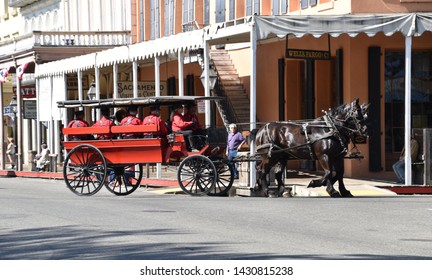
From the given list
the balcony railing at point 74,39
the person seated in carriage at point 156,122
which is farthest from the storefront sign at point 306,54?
the balcony railing at point 74,39

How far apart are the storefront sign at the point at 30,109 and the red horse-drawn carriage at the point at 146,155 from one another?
19.5m

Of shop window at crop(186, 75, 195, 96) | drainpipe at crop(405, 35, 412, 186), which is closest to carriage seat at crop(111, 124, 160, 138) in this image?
drainpipe at crop(405, 35, 412, 186)

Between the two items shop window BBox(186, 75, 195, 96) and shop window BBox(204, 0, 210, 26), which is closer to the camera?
shop window BBox(204, 0, 210, 26)

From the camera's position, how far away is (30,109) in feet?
144

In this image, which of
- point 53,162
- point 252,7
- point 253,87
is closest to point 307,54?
point 253,87

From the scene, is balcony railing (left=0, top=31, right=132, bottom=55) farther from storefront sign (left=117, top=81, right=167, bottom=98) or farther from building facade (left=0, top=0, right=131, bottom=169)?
storefront sign (left=117, top=81, right=167, bottom=98)

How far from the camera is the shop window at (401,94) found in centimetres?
2967

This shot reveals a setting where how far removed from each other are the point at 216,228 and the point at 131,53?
17.2 meters

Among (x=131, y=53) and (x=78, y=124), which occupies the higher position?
(x=131, y=53)

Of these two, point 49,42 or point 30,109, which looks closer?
point 30,109

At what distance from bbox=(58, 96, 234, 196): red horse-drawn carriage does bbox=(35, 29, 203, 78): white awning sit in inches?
180

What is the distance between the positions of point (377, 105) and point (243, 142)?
423 cm

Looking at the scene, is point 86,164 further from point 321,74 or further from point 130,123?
point 321,74

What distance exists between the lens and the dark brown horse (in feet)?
74.4
